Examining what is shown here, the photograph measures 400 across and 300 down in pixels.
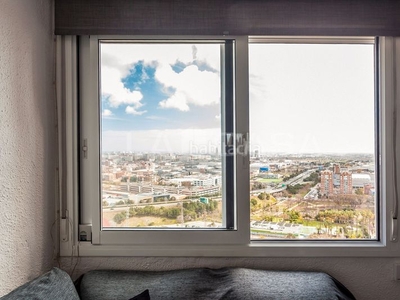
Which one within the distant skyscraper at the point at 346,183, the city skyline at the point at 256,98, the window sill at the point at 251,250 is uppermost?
the city skyline at the point at 256,98

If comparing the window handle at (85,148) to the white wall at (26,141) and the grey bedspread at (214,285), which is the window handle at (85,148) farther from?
the grey bedspread at (214,285)

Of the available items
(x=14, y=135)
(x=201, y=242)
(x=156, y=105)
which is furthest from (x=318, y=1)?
(x=14, y=135)

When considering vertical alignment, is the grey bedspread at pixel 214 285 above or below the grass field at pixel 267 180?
below

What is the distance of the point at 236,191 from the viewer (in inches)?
59.2

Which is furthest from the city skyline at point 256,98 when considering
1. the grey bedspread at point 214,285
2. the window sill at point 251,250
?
the grey bedspread at point 214,285

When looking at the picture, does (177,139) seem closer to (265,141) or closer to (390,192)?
(265,141)

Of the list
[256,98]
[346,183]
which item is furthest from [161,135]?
[346,183]

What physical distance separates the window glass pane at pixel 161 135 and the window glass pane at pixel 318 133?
0.23 meters

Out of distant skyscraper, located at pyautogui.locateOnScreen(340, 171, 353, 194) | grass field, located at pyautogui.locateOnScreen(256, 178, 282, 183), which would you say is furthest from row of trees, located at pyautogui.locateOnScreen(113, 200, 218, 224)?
distant skyscraper, located at pyautogui.locateOnScreen(340, 171, 353, 194)

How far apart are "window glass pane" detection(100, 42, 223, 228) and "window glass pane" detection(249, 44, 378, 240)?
0.23 metres

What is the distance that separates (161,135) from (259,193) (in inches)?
24.3

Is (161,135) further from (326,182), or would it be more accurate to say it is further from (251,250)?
(326,182)

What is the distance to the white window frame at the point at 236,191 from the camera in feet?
4.85

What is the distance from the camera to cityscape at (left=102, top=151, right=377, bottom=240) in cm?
154
